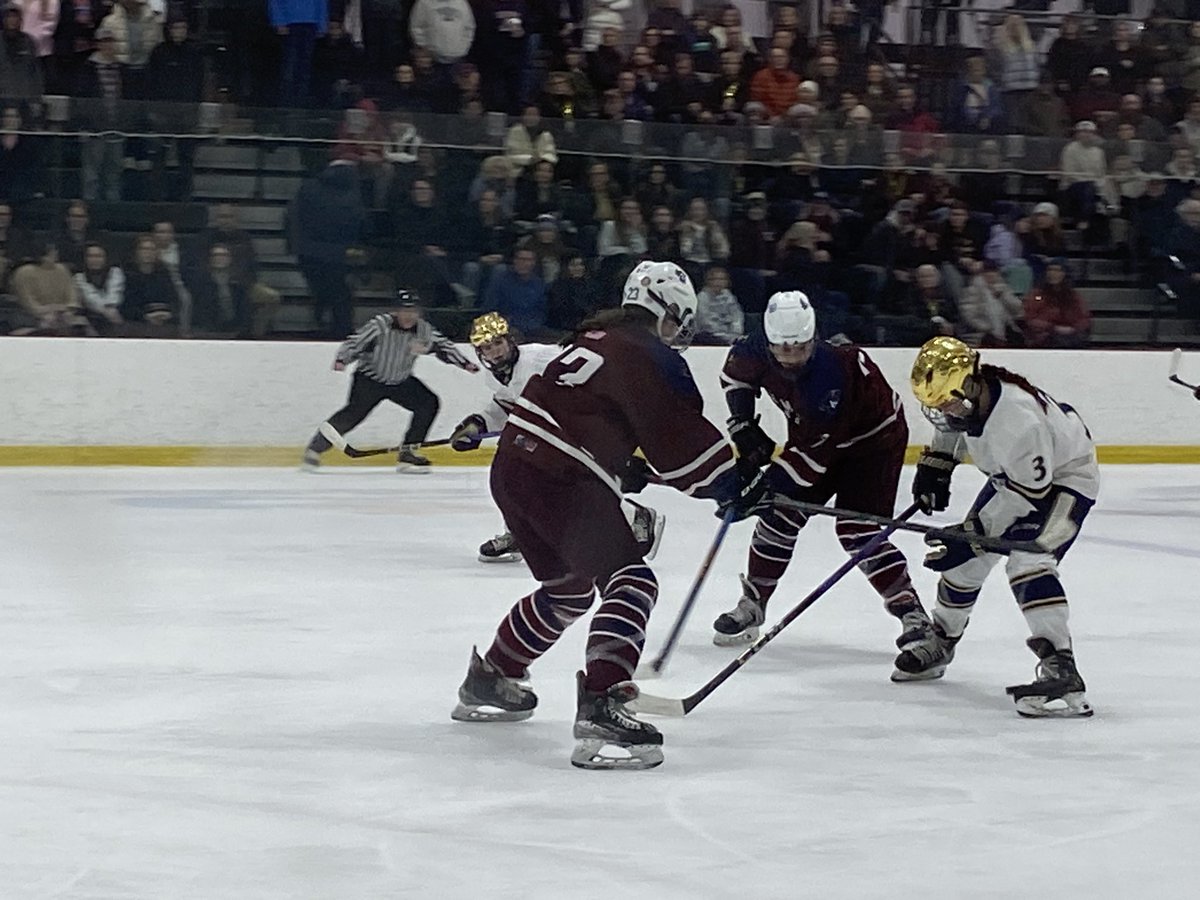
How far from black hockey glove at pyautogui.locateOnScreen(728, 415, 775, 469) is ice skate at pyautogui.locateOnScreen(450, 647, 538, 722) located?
0.86 meters

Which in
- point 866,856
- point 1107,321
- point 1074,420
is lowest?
point 1107,321

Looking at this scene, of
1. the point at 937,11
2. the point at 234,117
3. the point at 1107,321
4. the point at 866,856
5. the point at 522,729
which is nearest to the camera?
the point at 866,856

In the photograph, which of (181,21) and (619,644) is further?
(181,21)

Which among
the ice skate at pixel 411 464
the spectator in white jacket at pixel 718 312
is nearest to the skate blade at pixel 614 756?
the ice skate at pixel 411 464

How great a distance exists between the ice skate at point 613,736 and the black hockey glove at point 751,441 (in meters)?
1.00

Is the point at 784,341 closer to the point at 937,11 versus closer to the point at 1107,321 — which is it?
the point at 1107,321

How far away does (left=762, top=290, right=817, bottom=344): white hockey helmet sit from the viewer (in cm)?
439

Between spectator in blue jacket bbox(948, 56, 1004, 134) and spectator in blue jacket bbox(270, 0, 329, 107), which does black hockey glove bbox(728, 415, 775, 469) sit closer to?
spectator in blue jacket bbox(270, 0, 329, 107)

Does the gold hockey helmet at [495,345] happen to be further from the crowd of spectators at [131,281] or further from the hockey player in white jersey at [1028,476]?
the crowd of spectators at [131,281]

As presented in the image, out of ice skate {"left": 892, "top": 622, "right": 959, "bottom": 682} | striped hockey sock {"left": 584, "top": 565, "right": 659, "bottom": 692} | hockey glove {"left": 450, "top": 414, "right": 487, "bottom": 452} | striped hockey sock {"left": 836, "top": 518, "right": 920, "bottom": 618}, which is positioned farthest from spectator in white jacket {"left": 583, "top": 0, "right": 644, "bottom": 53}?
striped hockey sock {"left": 584, "top": 565, "right": 659, "bottom": 692}

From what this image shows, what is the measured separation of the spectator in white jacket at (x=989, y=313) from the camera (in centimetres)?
923

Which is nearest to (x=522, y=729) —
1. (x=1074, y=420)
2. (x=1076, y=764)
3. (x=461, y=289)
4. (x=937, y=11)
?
(x=1076, y=764)

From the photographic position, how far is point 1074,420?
3.87 metres

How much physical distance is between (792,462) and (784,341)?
353 mm
